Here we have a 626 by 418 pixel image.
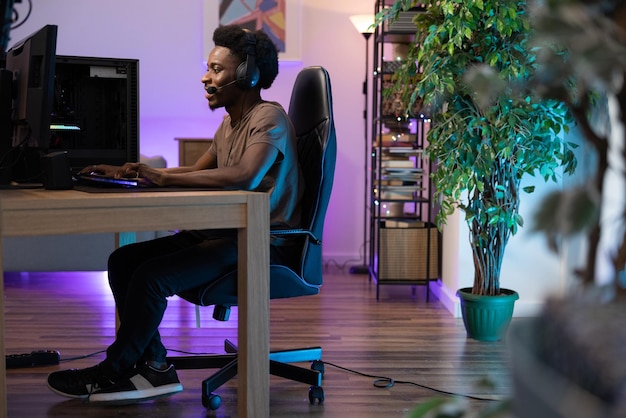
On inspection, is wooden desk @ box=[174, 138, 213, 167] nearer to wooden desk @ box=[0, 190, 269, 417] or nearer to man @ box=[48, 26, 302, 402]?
man @ box=[48, 26, 302, 402]

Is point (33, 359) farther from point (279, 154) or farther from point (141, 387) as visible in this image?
point (279, 154)

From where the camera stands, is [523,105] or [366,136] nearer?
[523,105]

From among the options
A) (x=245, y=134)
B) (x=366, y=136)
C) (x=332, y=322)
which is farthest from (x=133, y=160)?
(x=366, y=136)

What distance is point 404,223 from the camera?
4.26m

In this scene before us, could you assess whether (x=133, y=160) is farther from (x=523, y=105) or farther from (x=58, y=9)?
(x=58, y=9)

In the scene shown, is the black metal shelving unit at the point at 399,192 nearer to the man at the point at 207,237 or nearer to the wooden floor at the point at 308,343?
the wooden floor at the point at 308,343

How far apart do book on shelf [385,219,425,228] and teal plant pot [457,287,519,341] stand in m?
0.98

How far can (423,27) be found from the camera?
3.28 m

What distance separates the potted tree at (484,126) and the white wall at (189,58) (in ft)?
7.10

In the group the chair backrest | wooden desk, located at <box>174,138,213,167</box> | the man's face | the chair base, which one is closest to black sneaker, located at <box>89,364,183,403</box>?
the chair base

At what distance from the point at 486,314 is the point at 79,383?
1765mm

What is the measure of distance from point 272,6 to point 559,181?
2.77 meters

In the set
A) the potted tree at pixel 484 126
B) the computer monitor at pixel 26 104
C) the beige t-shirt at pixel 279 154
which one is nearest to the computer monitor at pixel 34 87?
the computer monitor at pixel 26 104

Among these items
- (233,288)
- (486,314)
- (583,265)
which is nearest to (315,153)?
(233,288)
